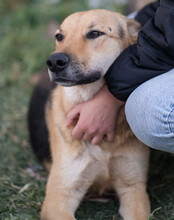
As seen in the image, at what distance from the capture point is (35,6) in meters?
7.70

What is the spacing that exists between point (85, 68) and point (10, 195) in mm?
1326

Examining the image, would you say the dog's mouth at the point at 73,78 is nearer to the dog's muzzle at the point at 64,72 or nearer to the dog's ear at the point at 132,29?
the dog's muzzle at the point at 64,72

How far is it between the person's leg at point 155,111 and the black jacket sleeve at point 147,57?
97 millimetres

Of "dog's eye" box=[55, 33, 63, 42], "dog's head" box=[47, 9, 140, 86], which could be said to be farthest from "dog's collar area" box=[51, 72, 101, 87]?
"dog's eye" box=[55, 33, 63, 42]

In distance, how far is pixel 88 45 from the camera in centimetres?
266

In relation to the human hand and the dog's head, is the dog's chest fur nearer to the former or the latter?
the human hand

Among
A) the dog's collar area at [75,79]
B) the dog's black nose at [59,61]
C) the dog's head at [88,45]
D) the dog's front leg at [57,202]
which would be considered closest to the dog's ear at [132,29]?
the dog's head at [88,45]

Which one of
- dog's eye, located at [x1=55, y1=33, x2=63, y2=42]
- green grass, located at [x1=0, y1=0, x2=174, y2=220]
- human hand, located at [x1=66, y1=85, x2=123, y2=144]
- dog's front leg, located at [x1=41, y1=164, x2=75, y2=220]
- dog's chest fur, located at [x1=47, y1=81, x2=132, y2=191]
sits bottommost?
green grass, located at [x1=0, y1=0, x2=174, y2=220]

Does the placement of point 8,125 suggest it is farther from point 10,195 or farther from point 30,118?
point 10,195

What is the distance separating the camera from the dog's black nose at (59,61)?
243cm

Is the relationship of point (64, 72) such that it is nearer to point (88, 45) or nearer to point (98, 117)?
point (88, 45)

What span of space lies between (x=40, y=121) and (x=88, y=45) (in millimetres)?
1461

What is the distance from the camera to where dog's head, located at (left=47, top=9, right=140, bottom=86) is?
8.10ft

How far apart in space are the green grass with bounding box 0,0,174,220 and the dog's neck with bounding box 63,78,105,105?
0.93 meters
